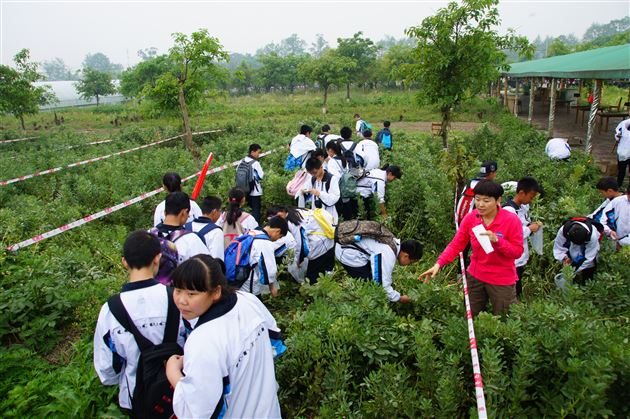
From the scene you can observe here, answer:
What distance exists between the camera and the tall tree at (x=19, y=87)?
1664 centimetres

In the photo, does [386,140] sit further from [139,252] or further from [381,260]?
[139,252]

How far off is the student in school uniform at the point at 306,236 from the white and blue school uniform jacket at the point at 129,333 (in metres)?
2.12

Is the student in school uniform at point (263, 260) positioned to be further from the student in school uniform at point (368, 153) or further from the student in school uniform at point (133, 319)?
the student in school uniform at point (368, 153)

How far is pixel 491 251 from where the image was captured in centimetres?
343

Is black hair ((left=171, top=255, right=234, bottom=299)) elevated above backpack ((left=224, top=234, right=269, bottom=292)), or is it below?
above

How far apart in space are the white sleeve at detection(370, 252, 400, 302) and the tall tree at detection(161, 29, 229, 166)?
8.53 meters

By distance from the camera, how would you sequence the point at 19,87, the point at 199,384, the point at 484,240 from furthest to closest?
the point at 19,87 < the point at 484,240 < the point at 199,384

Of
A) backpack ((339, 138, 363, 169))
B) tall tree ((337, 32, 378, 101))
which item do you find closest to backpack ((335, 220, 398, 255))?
backpack ((339, 138, 363, 169))

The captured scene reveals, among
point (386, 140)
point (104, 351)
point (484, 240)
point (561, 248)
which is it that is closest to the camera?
point (104, 351)

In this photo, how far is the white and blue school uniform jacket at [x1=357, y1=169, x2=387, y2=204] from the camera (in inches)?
275

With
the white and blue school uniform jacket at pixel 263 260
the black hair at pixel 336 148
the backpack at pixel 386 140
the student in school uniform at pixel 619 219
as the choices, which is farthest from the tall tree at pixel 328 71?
the white and blue school uniform jacket at pixel 263 260

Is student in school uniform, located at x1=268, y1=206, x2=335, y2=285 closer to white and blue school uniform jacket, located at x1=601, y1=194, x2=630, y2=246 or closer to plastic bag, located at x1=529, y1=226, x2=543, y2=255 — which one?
plastic bag, located at x1=529, y1=226, x2=543, y2=255

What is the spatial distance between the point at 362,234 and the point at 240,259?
3.76ft

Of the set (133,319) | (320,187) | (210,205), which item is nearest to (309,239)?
(210,205)
